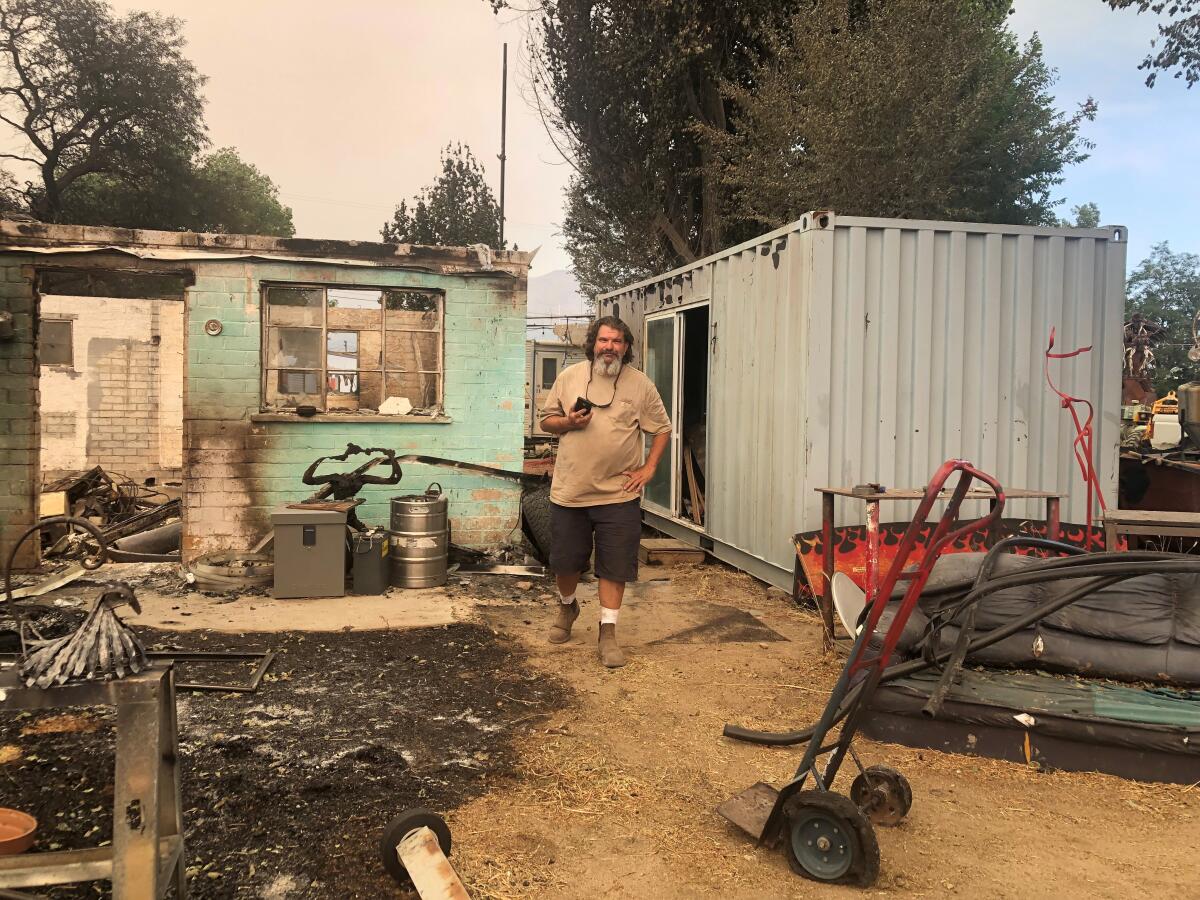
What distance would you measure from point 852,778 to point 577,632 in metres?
2.56

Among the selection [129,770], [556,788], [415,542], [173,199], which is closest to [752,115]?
[415,542]

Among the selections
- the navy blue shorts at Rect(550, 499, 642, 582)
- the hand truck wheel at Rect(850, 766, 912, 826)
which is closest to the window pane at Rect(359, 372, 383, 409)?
the navy blue shorts at Rect(550, 499, 642, 582)

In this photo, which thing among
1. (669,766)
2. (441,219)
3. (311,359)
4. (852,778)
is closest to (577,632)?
(669,766)

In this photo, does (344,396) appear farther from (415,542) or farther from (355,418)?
(415,542)

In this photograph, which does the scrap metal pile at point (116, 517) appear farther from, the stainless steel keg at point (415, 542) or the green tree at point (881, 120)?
the green tree at point (881, 120)

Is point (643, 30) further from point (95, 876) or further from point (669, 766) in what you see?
point (95, 876)

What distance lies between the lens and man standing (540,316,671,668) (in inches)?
184

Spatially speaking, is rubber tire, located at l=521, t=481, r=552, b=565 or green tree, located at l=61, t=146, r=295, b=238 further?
green tree, located at l=61, t=146, r=295, b=238

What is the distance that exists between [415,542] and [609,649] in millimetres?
2599

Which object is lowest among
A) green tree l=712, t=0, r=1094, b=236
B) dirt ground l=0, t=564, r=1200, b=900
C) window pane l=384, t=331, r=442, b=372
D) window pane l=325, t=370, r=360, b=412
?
dirt ground l=0, t=564, r=1200, b=900

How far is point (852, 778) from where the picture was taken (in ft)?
10.2

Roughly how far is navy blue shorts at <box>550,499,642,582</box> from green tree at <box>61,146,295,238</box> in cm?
2207

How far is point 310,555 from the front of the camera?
6371 mm

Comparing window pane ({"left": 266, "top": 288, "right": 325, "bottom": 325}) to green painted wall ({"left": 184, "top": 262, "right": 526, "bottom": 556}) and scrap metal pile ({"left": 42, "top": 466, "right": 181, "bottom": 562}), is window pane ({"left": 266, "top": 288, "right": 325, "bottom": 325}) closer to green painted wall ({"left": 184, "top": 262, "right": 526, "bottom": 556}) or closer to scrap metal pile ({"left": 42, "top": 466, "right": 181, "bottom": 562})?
green painted wall ({"left": 184, "top": 262, "right": 526, "bottom": 556})
